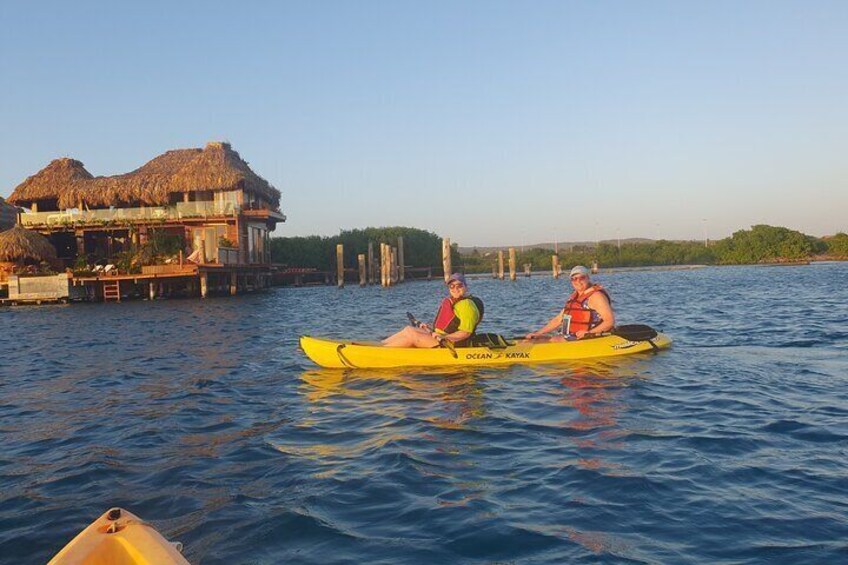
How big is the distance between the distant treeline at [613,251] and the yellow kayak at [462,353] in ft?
150

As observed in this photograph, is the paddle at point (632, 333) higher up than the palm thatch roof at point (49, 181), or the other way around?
the palm thatch roof at point (49, 181)

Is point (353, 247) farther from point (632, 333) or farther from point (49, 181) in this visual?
point (632, 333)

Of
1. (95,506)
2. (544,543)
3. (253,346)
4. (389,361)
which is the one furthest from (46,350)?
(544,543)

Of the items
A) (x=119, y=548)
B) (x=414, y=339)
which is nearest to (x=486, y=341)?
(x=414, y=339)

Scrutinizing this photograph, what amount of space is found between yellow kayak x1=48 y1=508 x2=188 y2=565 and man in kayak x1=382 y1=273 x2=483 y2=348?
7.21 meters

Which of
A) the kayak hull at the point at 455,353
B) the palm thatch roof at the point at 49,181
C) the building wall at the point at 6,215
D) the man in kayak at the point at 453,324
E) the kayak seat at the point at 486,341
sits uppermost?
the palm thatch roof at the point at 49,181

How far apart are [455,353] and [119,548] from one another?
7.40m

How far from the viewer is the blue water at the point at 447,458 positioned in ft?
13.9

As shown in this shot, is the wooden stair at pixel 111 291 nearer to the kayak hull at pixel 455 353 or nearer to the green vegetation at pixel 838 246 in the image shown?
the kayak hull at pixel 455 353

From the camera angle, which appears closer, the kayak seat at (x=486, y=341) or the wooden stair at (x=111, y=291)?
the kayak seat at (x=486, y=341)

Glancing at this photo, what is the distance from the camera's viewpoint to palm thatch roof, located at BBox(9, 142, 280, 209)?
Result: 116 feet

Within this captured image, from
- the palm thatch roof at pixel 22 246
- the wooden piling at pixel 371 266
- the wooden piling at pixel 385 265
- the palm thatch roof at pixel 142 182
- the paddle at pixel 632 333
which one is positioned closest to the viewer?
the paddle at pixel 632 333

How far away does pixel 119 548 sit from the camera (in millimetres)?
3363

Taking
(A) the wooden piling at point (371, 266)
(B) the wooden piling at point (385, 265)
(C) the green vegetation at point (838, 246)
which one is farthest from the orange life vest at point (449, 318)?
(C) the green vegetation at point (838, 246)
